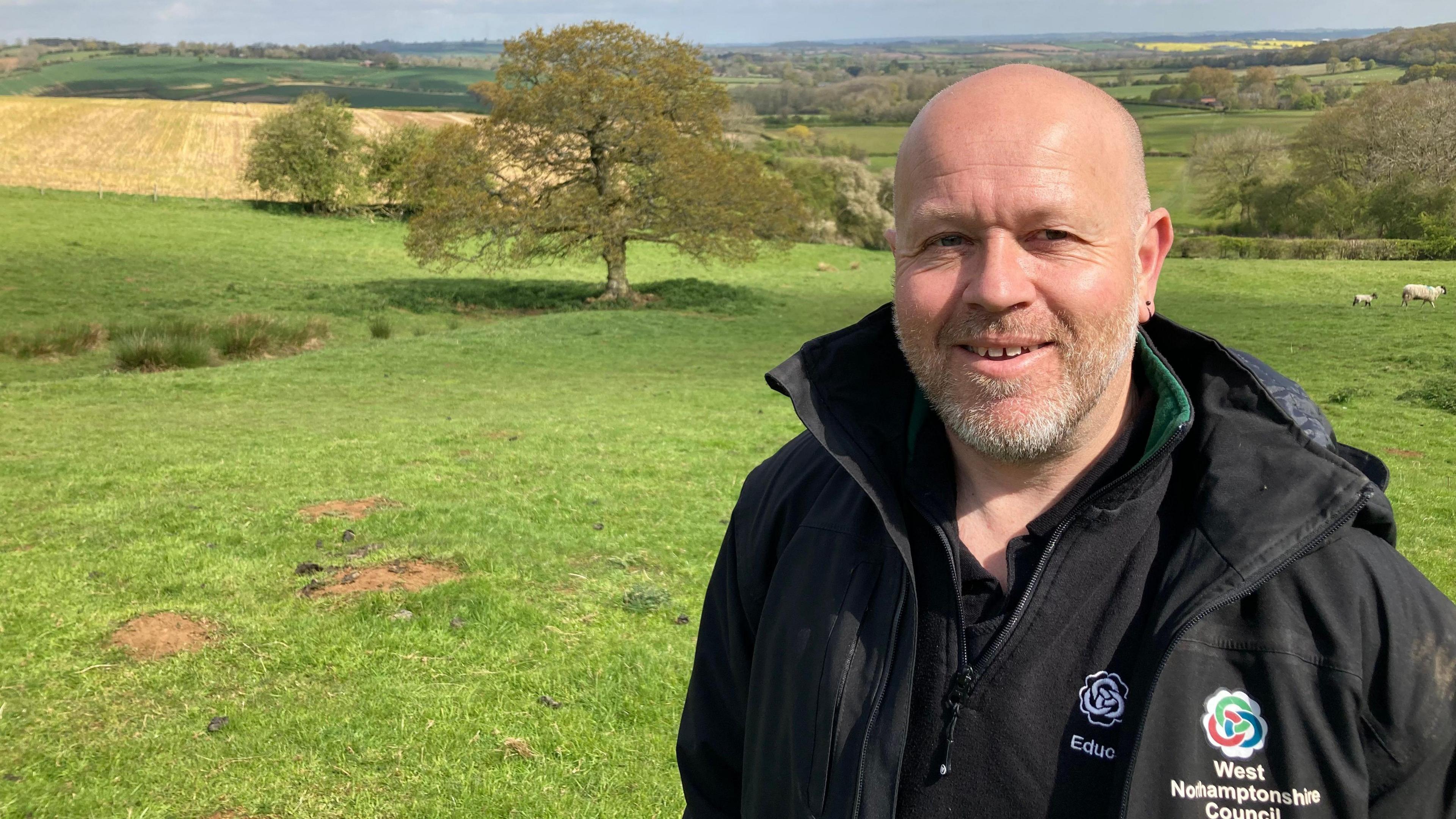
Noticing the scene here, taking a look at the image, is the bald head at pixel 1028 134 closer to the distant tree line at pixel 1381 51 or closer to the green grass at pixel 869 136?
→ the distant tree line at pixel 1381 51

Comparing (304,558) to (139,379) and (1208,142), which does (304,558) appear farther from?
(1208,142)

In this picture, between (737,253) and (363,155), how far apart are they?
1235 inches

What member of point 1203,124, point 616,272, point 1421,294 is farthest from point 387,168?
point 1203,124

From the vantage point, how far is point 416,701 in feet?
16.6

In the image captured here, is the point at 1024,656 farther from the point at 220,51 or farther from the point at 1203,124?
the point at 220,51

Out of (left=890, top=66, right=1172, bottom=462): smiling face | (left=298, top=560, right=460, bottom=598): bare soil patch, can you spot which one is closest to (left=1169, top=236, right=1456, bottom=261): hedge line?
(left=298, top=560, right=460, bottom=598): bare soil patch

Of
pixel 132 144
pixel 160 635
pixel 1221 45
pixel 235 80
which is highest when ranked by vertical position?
pixel 1221 45

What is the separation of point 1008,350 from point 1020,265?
18 centimetres

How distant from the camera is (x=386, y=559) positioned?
7.13 metres

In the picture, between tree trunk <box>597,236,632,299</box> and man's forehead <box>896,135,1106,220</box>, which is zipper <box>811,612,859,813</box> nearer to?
man's forehead <box>896,135,1106,220</box>

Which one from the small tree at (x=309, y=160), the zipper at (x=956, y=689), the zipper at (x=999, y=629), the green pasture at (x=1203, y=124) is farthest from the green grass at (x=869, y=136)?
the zipper at (x=956, y=689)

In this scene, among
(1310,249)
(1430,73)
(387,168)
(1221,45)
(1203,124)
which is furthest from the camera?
(1221,45)

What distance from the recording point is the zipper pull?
6.04 ft

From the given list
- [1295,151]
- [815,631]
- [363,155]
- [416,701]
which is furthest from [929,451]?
[1295,151]
